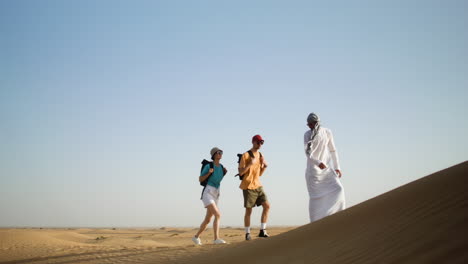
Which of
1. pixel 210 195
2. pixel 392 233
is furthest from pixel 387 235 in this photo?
pixel 210 195

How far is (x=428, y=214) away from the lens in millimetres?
3541

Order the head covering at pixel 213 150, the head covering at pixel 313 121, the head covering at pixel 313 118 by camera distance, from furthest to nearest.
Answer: the head covering at pixel 213 150
the head covering at pixel 313 118
the head covering at pixel 313 121

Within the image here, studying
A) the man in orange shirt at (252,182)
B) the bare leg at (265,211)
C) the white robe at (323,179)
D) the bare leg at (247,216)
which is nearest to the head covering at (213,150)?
the man in orange shirt at (252,182)

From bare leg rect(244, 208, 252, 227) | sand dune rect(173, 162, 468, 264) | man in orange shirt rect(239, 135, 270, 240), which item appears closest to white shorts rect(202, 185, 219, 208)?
man in orange shirt rect(239, 135, 270, 240)

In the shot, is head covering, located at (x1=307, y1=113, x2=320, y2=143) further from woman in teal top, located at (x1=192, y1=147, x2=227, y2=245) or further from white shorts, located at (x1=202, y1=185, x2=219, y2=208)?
white shorts, located at (x1=202, y1=185, x2=219, y2=208)

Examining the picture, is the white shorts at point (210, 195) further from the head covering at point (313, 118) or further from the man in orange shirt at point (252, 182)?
the head covering at point (313, 118)

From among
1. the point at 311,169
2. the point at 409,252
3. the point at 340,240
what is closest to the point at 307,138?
the point at 311,169

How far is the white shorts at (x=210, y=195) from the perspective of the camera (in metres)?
9.09

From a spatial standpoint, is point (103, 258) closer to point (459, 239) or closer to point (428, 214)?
point (428, 214)

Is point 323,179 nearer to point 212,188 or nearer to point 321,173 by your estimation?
point 321,173

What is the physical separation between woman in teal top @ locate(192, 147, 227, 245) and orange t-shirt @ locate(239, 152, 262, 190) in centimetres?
58

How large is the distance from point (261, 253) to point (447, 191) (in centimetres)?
262

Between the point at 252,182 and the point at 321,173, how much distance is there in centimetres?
162

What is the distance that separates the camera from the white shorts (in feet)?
29.8
